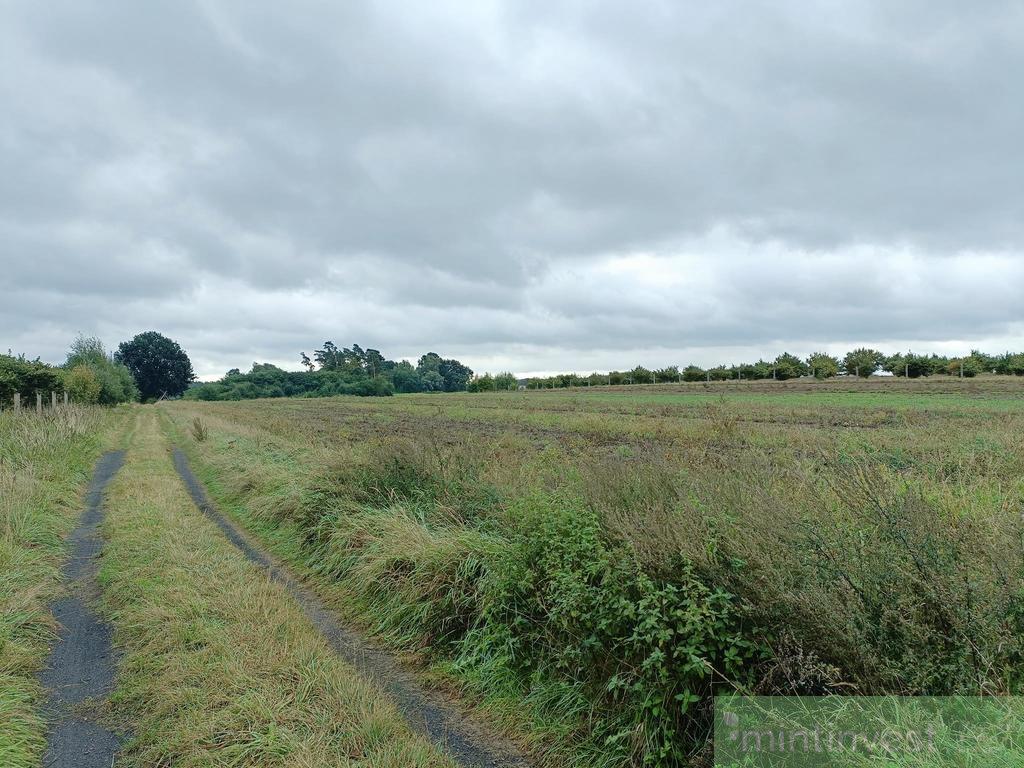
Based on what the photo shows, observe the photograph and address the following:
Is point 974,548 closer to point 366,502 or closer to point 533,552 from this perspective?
point 533,552

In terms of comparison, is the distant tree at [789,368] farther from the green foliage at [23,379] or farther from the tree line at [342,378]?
the green foliage at [23,379]

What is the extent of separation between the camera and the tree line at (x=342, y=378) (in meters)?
116

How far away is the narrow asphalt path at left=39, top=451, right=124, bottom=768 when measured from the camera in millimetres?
3839

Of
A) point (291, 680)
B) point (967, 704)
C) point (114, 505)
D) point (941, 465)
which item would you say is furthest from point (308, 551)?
point (941, 465)

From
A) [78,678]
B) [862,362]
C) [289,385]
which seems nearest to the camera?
[78,678]

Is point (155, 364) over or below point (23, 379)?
over

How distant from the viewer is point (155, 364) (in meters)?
130

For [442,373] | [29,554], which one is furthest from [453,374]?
[29,554]

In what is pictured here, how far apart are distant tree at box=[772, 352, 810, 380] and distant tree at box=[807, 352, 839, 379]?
936mm

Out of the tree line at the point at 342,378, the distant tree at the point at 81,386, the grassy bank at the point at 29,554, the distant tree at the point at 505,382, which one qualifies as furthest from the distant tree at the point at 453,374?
the grassy bank at the point at 29,554

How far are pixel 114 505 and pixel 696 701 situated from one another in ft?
40.2

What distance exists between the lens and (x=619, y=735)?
3.41 m

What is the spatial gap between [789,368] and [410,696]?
77.3m

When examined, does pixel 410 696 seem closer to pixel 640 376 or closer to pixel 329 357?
pixel 640 376
